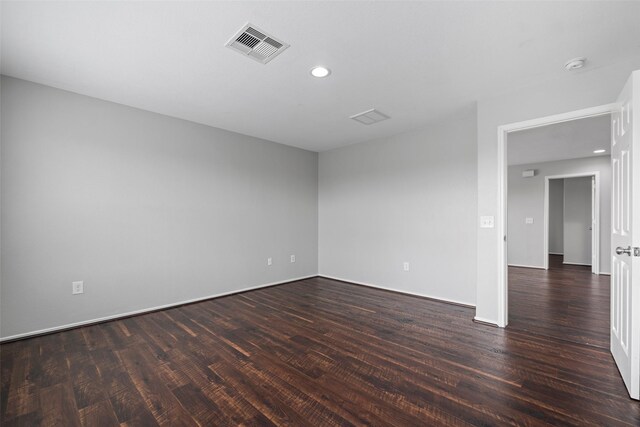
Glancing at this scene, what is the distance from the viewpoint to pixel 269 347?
2551 mm

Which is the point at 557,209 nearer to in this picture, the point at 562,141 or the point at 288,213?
the point at 562,141

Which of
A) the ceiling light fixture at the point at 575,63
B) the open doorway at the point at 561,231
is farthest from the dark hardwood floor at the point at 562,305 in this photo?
the ceiling light fixture at the point at 575,63

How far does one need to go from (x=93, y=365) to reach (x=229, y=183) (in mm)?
2744

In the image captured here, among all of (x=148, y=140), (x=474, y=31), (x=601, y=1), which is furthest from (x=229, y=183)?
(x=601, y=1)

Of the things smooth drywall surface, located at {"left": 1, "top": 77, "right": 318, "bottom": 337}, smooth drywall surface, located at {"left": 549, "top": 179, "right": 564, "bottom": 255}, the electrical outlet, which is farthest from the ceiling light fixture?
smooth drywall surface, located at {"left": 549, "top": 179, "right": 564, "bottom": 255}

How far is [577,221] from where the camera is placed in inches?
289

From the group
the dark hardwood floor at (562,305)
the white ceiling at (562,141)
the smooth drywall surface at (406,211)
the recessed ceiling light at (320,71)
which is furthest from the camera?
the white ceiling at (562,141)

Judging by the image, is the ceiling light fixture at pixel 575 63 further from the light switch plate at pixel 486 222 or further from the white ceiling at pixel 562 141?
the light switch plate at pixel 486 222

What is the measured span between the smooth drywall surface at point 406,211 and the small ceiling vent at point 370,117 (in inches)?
31.6

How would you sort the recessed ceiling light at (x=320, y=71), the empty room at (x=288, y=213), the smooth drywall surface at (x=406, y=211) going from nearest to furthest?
1. the empty room at (x=288, y=213)
2. the recessed ceiling light at (x=320, y=71)
3. the smooth drywall surface at (x=406, y=211)

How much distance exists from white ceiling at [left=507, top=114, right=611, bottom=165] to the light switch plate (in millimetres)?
1388

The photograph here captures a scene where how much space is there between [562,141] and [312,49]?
5065mm

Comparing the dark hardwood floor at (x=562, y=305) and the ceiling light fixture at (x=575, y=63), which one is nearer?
the ceiling light fixture at (x=575, y=63)

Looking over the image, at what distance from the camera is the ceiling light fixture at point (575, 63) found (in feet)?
7.81
